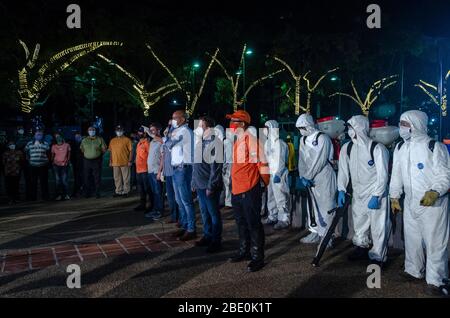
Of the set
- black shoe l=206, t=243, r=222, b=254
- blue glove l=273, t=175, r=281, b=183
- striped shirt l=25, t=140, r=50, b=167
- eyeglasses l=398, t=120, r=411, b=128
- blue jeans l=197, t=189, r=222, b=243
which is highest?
eyeglasses l=398, t=120, r=411, b=128

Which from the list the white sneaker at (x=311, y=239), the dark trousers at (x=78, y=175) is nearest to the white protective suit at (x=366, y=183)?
the white sneaker at (x=311, y=239)

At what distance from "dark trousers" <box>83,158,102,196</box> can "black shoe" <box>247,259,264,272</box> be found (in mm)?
8318

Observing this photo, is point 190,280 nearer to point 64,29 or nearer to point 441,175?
point 441,175

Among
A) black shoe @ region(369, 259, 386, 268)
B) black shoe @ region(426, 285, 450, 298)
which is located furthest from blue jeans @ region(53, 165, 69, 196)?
black shoe @ region(426, 285, 450, 298)

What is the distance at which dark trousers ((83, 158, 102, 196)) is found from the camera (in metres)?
13.3

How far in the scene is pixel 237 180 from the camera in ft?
20.7

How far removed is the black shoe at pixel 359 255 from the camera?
6.50 metres

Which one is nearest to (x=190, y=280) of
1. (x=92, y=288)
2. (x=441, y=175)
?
(x=92, y=288)

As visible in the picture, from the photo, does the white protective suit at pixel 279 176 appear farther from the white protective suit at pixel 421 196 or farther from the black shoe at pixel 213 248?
the white protective suit at pixel 421 196

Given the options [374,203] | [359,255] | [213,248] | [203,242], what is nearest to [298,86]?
[203,242]

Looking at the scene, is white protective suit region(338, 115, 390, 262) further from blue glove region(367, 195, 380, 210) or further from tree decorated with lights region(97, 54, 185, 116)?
tree decorated with lights region(97, 54, 185, 116)

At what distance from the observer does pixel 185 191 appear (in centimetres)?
796
